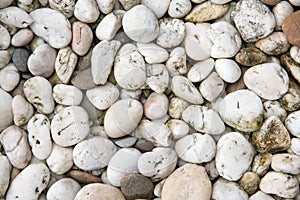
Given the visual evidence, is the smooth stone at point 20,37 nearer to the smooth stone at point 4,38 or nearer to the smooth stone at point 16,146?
the smooth stone at point 4,38

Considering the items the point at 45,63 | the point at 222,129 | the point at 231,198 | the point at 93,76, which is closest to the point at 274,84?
the point at 222,129

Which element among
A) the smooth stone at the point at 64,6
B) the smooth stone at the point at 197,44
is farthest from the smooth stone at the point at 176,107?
the smooth stone at the point at 64,6

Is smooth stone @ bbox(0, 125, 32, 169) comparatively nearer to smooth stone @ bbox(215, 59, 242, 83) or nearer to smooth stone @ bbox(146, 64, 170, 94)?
smooth stone @ bbox(146, 64, 170, 94)

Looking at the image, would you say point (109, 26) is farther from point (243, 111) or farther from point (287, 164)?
point (287, 164)

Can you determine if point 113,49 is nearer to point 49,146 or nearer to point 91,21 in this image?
point 91,21

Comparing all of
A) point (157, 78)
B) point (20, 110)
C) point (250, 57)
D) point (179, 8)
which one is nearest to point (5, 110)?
point (20, 110)
